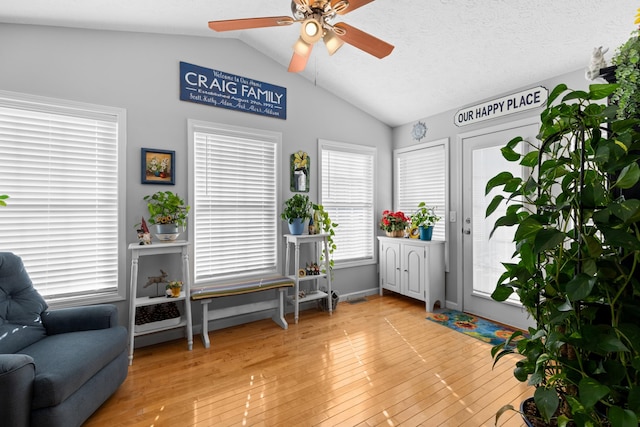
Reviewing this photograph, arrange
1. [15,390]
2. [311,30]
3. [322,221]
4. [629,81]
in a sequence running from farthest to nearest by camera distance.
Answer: [322,221], [311,30], [15,390], [629,81]

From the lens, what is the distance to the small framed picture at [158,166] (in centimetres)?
287

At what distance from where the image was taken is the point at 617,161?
2.49 feet

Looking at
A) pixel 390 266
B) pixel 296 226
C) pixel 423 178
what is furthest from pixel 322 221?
pixel 423 178

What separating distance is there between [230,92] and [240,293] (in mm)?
2189

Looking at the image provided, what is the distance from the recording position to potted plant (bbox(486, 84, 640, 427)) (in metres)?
0.72

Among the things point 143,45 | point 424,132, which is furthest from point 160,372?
point 424,132

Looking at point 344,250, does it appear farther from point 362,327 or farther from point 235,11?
point 235,11

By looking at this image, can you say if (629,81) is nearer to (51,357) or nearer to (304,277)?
(51,357)

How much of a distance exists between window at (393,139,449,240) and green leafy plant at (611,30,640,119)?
311 cm

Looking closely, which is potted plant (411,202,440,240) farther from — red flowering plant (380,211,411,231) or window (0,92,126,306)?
window (0,92,126,306)

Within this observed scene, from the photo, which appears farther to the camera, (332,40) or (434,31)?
(434,31)

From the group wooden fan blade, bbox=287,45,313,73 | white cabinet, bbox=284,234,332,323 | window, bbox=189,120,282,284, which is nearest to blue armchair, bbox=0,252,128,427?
window, bbox=189,120,282,284

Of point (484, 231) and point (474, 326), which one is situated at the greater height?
point (484, 231)

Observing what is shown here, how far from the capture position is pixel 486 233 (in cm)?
344
